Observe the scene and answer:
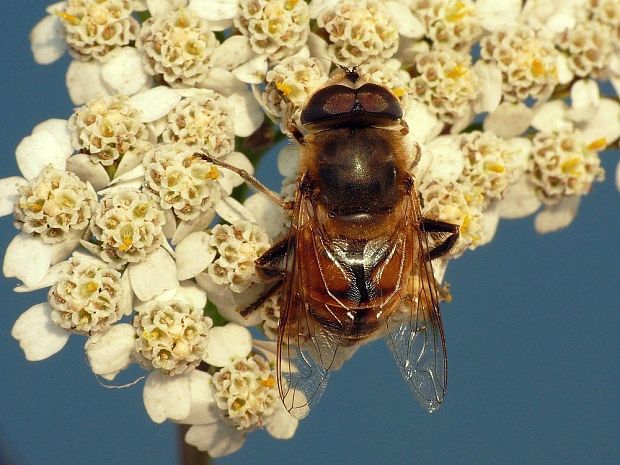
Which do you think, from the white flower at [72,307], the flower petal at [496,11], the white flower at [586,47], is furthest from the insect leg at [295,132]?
the white flower at [586,47]

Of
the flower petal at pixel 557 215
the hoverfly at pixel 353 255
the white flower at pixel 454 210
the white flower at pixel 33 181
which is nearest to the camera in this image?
the hoverfly at pixel 353 255

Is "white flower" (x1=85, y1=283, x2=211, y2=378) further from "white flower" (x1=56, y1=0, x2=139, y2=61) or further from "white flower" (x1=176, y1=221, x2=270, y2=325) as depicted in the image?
"white flower" (x1=56, y1=0, x2=139, y2=61)

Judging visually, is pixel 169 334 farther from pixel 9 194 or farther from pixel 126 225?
pixel 9 194

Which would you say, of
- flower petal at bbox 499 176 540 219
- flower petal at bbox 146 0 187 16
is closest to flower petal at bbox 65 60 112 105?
flower petal at bbox 146 0 187 16

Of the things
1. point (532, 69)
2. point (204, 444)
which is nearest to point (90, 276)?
point (204, 444)

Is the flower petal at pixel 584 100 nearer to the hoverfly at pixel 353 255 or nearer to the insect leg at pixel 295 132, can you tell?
the hoverfly at pixel 353 255

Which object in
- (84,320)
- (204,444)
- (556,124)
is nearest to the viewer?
(84,320)

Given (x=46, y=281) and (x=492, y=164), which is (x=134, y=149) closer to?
(x=46, y=281)
